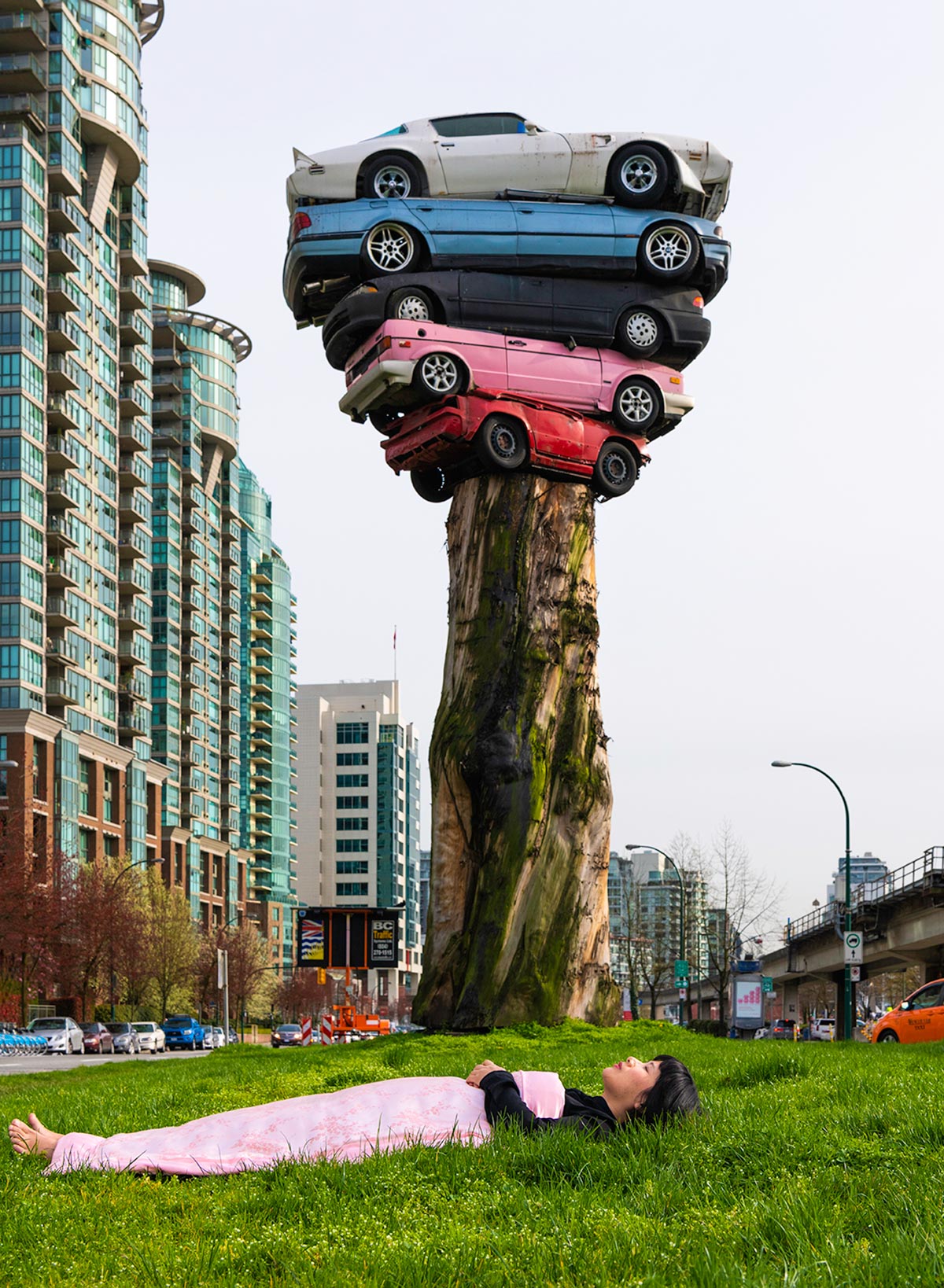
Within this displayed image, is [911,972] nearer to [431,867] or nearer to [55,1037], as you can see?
[55,1037]

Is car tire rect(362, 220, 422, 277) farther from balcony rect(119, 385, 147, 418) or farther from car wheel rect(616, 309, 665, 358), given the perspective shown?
balcony rect(119, 385, 147, 418)

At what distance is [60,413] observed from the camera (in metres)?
81.5

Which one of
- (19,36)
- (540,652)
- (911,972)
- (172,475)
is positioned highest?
(19,36)

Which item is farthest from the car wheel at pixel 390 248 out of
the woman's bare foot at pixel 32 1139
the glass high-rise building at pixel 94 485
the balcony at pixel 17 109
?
the balcony at pixel 17 109

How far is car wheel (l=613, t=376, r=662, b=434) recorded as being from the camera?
2391 centimetres

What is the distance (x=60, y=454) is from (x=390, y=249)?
6234 centimetres

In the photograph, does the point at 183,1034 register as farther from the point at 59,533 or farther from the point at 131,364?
the point at 131,364

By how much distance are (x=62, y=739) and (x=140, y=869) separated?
578 inches

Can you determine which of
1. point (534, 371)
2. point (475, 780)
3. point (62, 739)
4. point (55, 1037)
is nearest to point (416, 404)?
point (534, 371)

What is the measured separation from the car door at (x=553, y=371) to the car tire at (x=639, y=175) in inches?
102

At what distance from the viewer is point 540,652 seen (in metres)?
22.6

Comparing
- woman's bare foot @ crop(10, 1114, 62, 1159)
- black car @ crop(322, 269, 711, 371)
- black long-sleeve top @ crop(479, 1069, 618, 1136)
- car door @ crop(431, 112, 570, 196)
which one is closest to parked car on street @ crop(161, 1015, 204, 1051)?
black car @ crop(322, 269, 711, 371)

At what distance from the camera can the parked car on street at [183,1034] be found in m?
61.3

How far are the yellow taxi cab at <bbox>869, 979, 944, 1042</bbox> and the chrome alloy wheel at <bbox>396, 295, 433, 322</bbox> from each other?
51.0 feet
